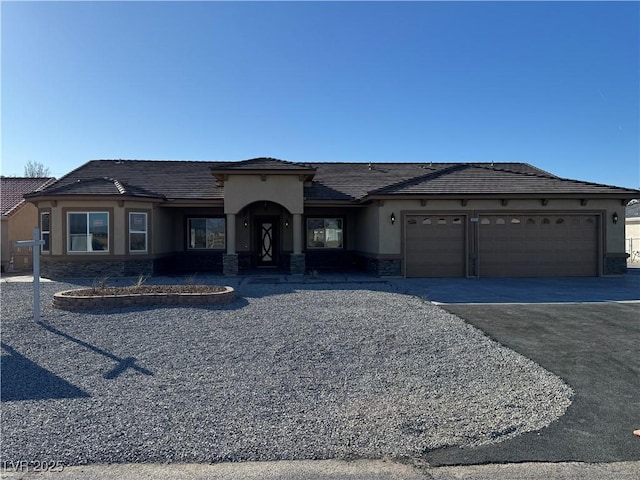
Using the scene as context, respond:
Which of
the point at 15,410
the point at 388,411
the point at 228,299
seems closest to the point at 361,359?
the point at 388,411

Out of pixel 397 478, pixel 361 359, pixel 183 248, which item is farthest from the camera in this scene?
pixel 183 248

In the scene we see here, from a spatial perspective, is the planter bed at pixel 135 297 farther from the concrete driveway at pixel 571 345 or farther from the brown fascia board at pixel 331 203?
the brown fascia board at pixel 331 203

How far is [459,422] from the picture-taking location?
13.2ft

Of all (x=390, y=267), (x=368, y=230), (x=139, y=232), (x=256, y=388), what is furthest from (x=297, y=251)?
(x=256, y=388)

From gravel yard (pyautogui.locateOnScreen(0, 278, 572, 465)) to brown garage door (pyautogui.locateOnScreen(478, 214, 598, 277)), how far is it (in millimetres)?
8208

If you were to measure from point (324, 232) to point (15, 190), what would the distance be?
17327 millimetres

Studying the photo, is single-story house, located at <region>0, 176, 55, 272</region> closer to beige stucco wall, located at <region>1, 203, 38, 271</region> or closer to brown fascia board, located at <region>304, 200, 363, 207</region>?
beige stucco wall, located at <region>1, 203, 38, 271</region>

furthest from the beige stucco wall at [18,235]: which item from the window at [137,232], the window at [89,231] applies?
the window at [137,232]

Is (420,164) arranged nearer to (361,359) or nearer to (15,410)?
(361,359)

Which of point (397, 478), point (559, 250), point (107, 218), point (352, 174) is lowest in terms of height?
point (397, 478)

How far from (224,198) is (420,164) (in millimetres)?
11220

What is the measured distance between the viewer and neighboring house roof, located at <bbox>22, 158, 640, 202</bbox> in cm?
1488

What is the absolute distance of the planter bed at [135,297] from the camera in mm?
8852

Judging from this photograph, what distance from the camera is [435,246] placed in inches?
598
